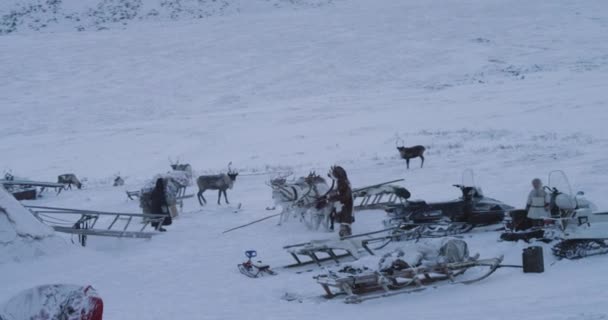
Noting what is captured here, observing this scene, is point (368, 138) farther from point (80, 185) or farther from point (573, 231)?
point (573, 231)

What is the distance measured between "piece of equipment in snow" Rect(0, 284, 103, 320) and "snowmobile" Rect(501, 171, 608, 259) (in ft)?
21.0

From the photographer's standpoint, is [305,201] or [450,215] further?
[305,201]

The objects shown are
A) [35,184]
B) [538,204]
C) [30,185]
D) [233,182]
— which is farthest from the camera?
[30,185]

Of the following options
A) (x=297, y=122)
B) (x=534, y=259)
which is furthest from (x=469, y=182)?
(x=297, y=122)

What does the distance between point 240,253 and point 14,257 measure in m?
3.48

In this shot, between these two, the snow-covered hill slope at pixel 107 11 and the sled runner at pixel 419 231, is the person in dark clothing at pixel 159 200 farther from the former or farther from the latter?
the snow-covered hill slope at pixel 107 11

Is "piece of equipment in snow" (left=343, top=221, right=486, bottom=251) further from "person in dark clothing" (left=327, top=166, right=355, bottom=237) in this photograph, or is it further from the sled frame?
the sled frame

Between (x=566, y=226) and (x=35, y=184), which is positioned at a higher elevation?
(x=35, y=184)

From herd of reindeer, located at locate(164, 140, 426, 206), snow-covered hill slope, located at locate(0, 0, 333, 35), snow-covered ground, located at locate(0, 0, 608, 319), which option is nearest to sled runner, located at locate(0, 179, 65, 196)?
snow-covered ground, located at locate(0, 0, 608, 319)

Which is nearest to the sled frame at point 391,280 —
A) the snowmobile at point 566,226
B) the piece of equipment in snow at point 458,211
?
the snowmobile at point 566,226

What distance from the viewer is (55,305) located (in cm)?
603

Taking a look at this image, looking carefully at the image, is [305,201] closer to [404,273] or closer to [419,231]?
[419,231]

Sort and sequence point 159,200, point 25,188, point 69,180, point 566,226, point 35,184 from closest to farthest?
point 566,226 < point 159,200 < point 35,184 < point 25,188 < point 69,180

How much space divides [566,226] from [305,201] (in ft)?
17.4
